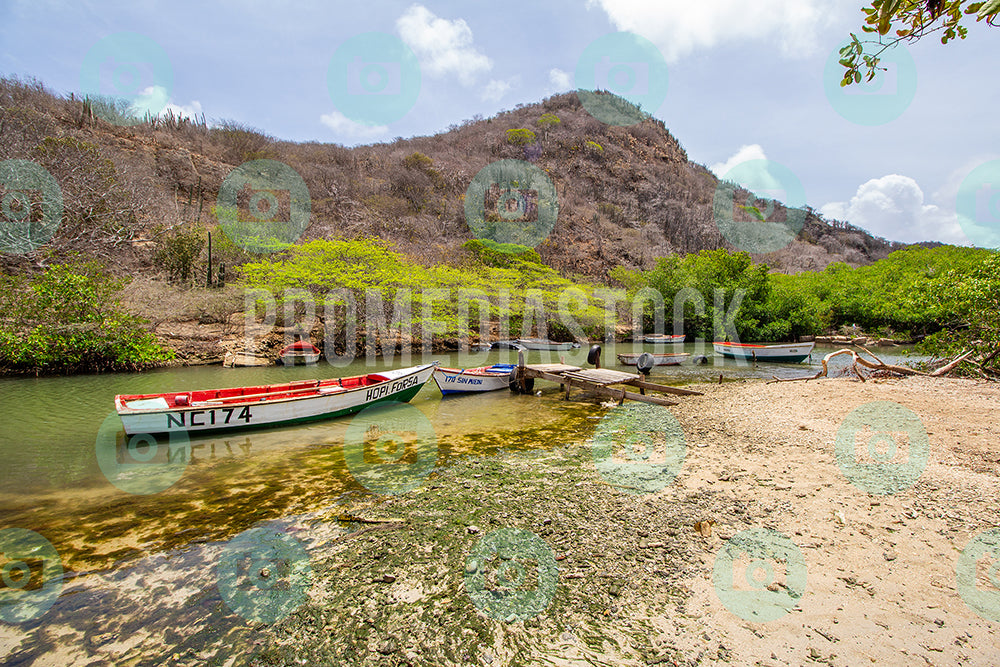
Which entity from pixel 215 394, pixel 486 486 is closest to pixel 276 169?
pixel 215 394

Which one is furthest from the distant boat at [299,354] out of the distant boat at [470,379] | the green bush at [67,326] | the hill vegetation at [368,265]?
the distant boat at [470,379]

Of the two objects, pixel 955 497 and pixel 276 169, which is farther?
pixel 276 169

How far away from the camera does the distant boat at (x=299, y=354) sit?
21.3 metres

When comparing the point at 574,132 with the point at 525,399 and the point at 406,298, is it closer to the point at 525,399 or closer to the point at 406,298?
the point at 406,298

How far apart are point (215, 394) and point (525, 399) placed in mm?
8657

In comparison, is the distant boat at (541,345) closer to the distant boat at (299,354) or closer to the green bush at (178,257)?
the distant boat at (299,354)

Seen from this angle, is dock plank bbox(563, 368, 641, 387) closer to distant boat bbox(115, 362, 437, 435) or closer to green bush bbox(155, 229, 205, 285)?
distant boat bbox(115, 362, 437, 435)

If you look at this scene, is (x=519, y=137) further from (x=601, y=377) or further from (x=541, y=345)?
(x=601, y=377)

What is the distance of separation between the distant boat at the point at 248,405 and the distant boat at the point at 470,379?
1738mm

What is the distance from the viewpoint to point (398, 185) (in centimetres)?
5634

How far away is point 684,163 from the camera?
9850cm

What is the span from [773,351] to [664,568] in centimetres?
2530

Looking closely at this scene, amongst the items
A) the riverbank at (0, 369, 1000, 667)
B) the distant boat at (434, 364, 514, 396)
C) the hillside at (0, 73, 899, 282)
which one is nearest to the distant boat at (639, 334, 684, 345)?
the hillside at (0, 73, 899, 282)

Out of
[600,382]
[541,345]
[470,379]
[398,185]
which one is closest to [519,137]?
[398,185]
